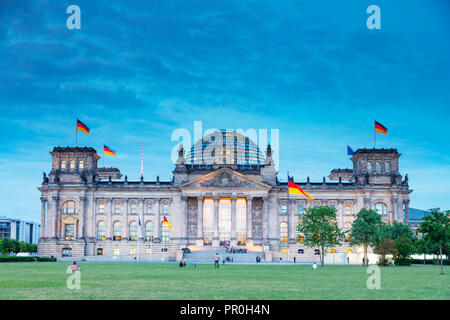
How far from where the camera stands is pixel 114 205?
388ft

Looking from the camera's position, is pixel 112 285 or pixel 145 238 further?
pixel 145 238

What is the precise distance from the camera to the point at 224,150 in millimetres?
133375

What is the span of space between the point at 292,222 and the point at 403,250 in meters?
43.9

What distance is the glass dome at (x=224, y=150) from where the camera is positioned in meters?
133

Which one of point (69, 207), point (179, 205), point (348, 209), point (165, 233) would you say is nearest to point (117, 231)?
point (165, 233)

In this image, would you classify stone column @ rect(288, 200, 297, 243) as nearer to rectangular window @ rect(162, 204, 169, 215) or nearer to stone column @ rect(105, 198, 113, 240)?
rectangular window @ rect(162, 204, 169, 215)

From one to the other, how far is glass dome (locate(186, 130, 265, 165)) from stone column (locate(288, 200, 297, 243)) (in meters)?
19.1

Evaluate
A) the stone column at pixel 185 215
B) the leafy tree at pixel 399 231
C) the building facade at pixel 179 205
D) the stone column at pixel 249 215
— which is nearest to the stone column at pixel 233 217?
the building facade at pixel 179 205

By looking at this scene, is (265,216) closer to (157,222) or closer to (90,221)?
(157,222)

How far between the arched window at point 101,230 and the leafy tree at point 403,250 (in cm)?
6353
